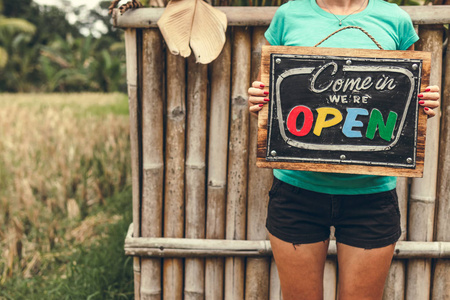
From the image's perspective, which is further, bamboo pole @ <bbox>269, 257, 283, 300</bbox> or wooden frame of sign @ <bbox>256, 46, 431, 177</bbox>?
bamboo pole @ <bbox>269, 257, 283, 300</bbox>

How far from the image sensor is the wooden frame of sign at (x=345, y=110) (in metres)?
1.36

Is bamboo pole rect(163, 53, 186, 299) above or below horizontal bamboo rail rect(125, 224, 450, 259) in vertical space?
above

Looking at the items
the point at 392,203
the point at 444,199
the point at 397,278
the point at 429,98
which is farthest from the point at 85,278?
the point at 429,98

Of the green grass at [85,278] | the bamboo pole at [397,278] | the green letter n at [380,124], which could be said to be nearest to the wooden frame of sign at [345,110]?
the green letter n at [380,124]

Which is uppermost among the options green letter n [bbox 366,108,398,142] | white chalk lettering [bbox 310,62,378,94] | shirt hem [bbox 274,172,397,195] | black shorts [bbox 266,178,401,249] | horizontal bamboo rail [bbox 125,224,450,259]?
white chalk lettering [bbox 310,62,378,94]

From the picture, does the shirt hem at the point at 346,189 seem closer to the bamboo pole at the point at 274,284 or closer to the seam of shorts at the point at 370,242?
the seam of shorts at the point at 370,242

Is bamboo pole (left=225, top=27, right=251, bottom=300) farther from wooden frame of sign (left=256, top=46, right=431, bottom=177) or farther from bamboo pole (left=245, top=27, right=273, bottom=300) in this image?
wooden frame of sign (left=256, top=46, right=431, bottom=177)

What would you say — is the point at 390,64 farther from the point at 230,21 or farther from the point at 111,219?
the point at 111,219

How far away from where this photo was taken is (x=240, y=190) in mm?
2047

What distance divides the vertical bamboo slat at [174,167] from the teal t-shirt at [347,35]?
680 mm

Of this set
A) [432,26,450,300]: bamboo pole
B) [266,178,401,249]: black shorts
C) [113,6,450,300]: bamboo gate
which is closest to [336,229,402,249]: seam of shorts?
[266,178,401,249]: black shorts

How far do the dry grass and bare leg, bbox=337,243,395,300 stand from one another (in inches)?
86.3

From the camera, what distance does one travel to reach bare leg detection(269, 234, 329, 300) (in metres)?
1.45

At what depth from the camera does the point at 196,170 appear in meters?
2.04
